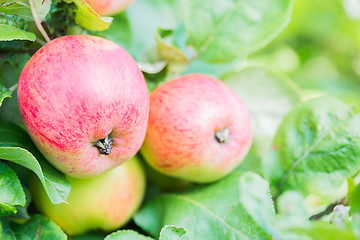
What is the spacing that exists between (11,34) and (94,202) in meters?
0.27

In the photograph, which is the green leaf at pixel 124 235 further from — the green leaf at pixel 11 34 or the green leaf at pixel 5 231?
the green leaf at pixel 11 34

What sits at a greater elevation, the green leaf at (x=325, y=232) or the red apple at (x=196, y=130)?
the green leaf at (x=325, y=232)

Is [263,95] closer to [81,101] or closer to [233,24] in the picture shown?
[233,24]

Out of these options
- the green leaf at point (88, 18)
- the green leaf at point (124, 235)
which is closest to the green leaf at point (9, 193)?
the green leaf at point (124, 235)

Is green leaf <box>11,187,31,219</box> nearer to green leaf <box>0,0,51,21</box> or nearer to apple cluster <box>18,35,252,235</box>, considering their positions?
apple cluster <box>18,35,252,235</box>

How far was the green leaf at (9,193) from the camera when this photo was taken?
0.49 meters

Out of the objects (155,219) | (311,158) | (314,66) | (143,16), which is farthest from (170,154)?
(314,66)

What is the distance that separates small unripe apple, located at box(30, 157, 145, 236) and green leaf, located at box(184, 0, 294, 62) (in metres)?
0.25

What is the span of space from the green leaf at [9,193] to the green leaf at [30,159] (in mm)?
20

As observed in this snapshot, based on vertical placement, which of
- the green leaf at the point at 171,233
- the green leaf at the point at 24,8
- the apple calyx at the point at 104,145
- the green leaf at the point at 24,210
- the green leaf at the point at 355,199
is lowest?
the green leaf at the point at 24,210

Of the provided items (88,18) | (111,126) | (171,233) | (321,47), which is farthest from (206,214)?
(321,47)

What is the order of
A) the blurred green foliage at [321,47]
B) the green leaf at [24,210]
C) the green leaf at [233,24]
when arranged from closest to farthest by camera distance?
the green leaf at [24,210]
the green leaf at [233,24]
the blurred green foliage at [321,47]

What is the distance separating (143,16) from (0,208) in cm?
54

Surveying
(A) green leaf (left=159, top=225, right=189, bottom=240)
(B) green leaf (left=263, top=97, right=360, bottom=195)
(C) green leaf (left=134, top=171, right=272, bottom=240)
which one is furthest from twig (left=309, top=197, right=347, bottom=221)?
(A) green leaf (left=159, top=225, right=189, bottom=240)
